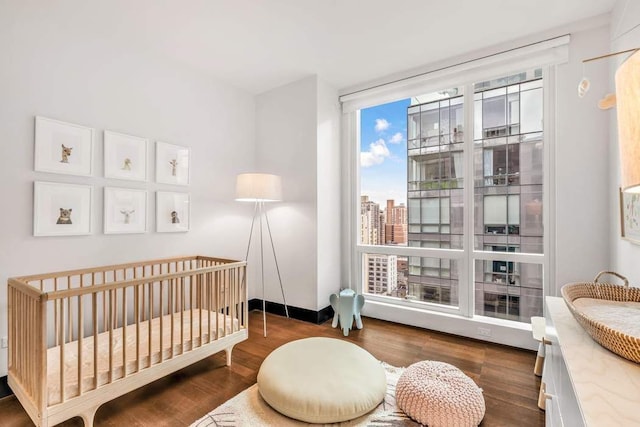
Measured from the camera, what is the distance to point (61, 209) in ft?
7.11

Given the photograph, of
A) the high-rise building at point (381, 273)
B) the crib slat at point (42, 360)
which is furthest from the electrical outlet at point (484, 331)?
the crib slat at point (42, 360)

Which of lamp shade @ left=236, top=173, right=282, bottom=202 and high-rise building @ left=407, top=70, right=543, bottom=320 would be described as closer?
high-rise building @ left=407, top=70, right=543, bottom=320

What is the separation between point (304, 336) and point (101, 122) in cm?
254

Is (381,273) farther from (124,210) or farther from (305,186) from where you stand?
(124,210)

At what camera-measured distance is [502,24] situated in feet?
7.74

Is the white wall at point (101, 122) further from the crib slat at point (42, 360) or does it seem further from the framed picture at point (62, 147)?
the crib slat at point (42, 360)

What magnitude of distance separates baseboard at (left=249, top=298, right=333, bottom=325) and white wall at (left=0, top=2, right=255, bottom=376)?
2.25 feet

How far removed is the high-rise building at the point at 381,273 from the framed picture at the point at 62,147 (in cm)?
281

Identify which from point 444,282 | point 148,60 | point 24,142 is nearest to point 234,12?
point 148,60

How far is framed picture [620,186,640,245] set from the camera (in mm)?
1678

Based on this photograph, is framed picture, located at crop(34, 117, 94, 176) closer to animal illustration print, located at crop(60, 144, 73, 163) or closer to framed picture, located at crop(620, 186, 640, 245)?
animal illustration print, located at crop(60, 144, 73, 163)

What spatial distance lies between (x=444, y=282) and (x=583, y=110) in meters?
1.84

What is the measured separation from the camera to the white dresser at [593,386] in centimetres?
64

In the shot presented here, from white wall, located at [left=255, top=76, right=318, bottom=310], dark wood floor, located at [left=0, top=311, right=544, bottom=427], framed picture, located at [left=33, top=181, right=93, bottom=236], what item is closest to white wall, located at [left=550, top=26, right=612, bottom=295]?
dark wood floor, located at [left=0, top=311, right=544, bottom=427]
